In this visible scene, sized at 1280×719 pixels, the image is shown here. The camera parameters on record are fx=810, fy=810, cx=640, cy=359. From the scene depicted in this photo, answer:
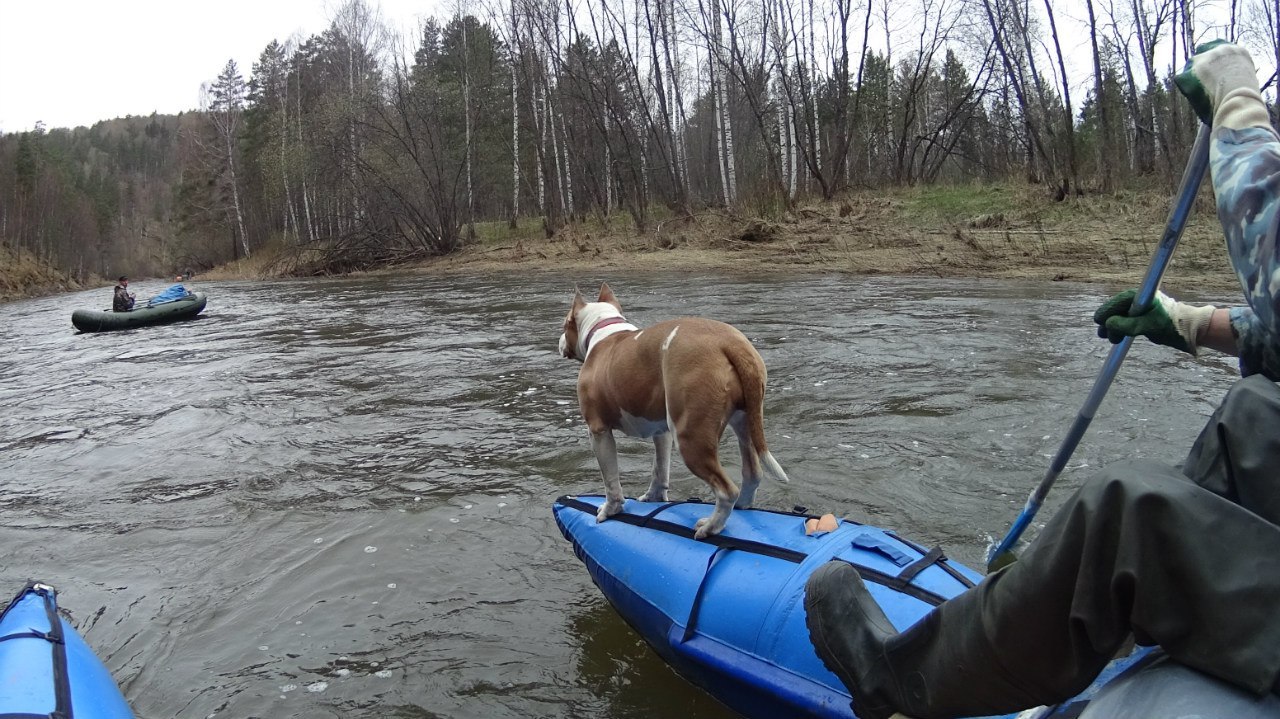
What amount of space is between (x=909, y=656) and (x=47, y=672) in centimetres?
318

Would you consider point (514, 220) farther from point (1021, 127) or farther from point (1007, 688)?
point (1007, 688)

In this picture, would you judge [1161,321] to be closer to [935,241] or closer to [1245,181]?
[1245,181]

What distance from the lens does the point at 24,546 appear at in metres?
5.88

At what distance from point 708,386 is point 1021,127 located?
36.2m

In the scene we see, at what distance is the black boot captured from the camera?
2092 mm

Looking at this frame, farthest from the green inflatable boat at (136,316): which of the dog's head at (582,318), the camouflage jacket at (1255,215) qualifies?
the camouflage jacket at (1255,215)

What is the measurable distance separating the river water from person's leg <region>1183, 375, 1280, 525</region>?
7.46 feet

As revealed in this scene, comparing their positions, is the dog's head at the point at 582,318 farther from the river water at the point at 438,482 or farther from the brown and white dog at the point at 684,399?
the river water at the point at 438,482

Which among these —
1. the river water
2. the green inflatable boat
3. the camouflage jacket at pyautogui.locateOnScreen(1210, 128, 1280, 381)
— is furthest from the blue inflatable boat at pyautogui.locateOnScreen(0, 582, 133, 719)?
the green inflatable boat

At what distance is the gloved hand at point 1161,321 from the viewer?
9.25 feet

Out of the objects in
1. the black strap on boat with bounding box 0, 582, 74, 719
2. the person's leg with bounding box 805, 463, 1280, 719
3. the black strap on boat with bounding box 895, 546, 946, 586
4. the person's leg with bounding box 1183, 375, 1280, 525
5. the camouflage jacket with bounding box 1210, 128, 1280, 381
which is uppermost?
the camouflage jacket with bounding box 1210, 128, 1280, 381

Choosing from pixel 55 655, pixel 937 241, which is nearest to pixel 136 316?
pixel 55 655

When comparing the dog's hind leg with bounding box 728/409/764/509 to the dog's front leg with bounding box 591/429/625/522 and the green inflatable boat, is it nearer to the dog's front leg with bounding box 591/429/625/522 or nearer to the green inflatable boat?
the dog's front leg with bounding box 591/429/625/522

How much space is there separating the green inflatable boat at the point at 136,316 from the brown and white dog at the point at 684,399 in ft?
62.0
